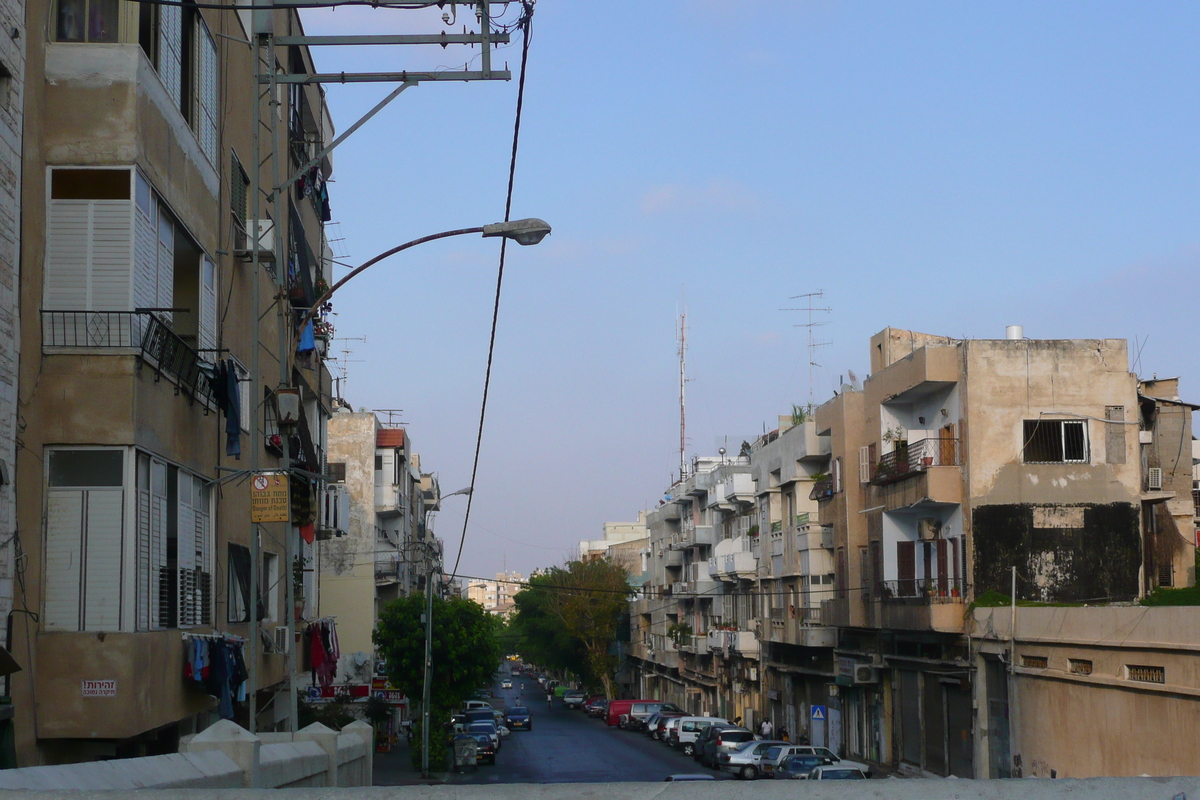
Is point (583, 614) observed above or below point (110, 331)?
below

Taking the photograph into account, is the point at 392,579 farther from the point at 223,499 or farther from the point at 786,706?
the point at 223,499

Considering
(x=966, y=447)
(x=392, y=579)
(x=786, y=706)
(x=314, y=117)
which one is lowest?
(x=786, y=706)

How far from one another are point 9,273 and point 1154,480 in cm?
3468

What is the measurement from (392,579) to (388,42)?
60.1m

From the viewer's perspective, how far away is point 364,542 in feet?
231

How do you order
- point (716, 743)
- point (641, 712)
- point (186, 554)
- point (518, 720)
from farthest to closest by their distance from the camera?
point (518, 720), point (641, 712), point (716, 743), point (186, 554)

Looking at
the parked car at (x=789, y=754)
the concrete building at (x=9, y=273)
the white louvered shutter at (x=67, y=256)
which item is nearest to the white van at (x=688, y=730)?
the parked car at (x=789, y=754)

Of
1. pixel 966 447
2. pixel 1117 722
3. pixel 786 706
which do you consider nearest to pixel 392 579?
pixel 786 706

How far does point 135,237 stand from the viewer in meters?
14.0

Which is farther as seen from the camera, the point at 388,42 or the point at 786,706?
the point at 786,706

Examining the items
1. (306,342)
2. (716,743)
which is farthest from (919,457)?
(306,342)

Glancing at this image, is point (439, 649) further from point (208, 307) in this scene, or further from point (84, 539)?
point (84, 539)

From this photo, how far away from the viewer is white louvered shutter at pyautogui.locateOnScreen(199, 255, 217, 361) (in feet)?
57.0

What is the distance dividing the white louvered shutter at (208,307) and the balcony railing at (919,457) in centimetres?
2673
